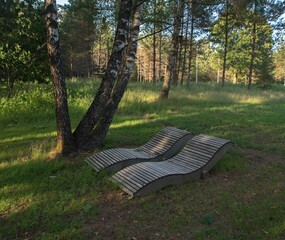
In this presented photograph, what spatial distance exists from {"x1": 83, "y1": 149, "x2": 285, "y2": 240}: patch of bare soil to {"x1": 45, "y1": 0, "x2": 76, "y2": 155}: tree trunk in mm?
2186

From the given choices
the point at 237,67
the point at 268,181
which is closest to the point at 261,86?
the point at 237,67

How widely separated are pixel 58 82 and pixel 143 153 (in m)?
2.54

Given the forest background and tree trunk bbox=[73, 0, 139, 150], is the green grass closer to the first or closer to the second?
tree trunk bbox=[73, 0, 139, 150]

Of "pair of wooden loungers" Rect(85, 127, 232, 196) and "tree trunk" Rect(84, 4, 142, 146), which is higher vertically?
"tree trunk" Rect(84, 4, 142, 146)

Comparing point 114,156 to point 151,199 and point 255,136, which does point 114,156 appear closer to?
point 151,199

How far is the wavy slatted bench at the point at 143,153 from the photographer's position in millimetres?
6004

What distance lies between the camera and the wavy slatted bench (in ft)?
19.7

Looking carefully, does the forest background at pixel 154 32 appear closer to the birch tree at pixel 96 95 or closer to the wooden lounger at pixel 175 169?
the birch tree at pixel 96 95

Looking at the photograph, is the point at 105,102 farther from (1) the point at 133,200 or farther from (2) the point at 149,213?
(2) the point at 149,213

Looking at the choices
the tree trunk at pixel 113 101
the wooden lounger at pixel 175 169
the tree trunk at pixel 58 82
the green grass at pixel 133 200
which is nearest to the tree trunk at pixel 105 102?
the tree trunk at pixel 113 101

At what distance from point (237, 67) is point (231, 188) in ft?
116

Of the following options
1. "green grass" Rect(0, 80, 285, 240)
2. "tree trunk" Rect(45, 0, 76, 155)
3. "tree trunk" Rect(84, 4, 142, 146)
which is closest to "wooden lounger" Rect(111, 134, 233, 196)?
"green grass" Rect(0, 80, 285, 240)

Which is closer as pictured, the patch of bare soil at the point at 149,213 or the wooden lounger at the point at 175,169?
the patch of bare soil at the point at 149,213

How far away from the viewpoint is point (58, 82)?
256 inches
